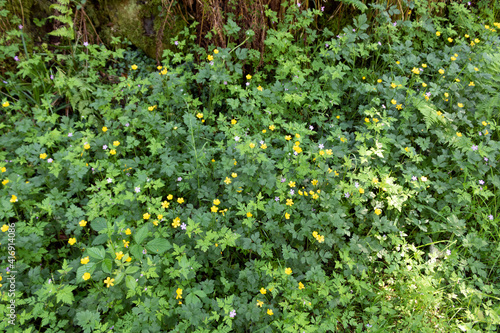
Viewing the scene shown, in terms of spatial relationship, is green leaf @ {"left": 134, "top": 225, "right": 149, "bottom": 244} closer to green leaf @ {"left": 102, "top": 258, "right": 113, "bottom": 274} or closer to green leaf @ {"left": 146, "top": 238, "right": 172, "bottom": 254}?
green leaf @ {"left": 146, "top": 238, "right": 172, "bottom": 254}

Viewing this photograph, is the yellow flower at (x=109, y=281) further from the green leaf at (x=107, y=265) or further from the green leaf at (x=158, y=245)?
the green leaf at (x=158, y=245)

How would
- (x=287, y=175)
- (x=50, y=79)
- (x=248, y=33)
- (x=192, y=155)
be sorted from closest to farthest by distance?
1. (x=287, y=175)
2. (x=192, y=155)
3. (x=248, y=33)
4. (x=50, y=79)

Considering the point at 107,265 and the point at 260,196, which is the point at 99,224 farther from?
the point at 260,196

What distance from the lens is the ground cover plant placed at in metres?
1.93

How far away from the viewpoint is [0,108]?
3014 millimetres

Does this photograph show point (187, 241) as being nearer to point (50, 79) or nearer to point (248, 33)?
point (248, 33)

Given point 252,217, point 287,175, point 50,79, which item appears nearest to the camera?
point 252,217

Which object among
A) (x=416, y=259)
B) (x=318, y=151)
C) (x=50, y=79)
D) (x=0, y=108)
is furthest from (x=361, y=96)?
(x=0, y=108)

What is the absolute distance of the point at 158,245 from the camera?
191cm

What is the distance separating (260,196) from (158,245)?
765 millimetres

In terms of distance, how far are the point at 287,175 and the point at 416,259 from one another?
1248 millimetres

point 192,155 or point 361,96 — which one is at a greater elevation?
point 361,96

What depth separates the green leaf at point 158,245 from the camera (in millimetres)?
1888

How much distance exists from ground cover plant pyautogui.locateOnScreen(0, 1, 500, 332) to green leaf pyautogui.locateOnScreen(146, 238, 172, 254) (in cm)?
1
